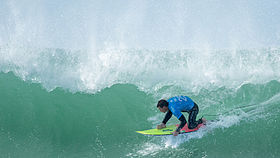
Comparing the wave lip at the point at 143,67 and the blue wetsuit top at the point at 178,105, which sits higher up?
the wave lip at the point at 143,67

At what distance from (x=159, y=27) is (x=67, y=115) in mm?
5759

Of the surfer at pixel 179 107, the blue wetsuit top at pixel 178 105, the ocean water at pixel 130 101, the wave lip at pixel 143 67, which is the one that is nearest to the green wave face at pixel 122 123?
the ocean water at pixel 130 101

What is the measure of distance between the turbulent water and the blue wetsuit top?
2.17ft

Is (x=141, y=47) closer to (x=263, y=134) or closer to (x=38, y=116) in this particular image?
(x=38, y=116)

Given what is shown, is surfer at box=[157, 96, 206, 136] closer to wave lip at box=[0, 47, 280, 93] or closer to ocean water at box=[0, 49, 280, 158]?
ocean water at box=[0, 49, 280, 158]

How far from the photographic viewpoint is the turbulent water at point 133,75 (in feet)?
17.7

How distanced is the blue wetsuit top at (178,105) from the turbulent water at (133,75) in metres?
0.66

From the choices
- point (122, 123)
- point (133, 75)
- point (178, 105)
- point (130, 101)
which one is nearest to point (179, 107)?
point (178, 105)

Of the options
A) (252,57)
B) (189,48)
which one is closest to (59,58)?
(189,48)

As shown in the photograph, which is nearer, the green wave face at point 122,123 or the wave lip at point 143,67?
the green wave face at point 122,123

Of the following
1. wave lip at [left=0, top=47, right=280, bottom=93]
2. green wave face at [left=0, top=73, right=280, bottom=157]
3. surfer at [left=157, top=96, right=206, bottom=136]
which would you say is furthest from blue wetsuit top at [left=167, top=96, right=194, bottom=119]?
wave lip at [left=0, top=47, right=280, bottom=93]

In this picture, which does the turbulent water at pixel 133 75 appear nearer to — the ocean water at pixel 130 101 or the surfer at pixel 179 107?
the ocean water at pixel 130 101

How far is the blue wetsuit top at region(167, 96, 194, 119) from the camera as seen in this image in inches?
181

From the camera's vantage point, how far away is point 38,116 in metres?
6.61
